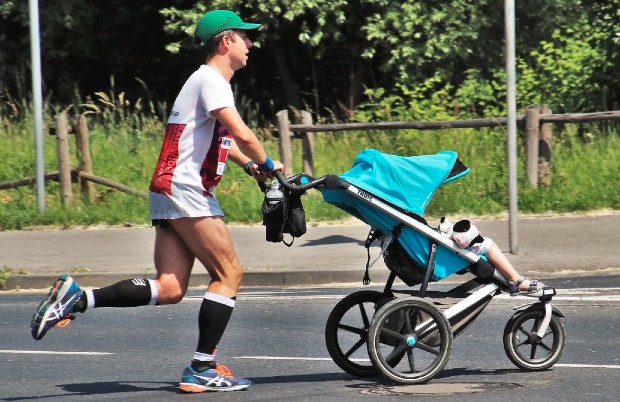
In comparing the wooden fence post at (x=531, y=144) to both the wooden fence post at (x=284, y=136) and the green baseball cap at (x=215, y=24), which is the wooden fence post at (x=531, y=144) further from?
the green baseball cap at (x=215, y=24)

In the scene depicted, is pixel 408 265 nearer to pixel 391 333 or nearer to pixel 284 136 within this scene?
pixel 391 333

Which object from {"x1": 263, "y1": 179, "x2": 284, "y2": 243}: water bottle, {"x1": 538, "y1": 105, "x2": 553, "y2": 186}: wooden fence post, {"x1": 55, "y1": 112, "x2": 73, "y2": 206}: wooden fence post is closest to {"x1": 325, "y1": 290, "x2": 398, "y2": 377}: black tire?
{"x1": 263, "y1": 179, "x2": 284, "y2": 243}: water bottle

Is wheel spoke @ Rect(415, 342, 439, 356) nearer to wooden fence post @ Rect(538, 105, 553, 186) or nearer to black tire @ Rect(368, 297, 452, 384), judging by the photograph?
black tire @ Rect(368, 297, 452, 384)

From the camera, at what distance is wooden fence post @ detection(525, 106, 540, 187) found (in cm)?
1516

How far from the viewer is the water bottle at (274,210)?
22.1ft

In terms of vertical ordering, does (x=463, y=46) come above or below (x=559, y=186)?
above

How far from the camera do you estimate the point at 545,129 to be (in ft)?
50.3

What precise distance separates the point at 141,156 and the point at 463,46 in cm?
752

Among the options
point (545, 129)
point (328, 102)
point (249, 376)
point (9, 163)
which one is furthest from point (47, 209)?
point (328, 102)

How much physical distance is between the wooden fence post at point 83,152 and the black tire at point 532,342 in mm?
9729

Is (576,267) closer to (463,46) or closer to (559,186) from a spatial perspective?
(559,186)

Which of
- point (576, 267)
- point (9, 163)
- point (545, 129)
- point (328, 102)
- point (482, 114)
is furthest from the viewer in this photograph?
point (328, 102)

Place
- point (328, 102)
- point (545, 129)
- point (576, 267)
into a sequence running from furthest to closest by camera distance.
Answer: point (328, 102) < point (545, 129) < point (576, 267)

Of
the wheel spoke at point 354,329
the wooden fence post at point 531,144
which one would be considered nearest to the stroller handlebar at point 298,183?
the wheel spoke at point 354,329
